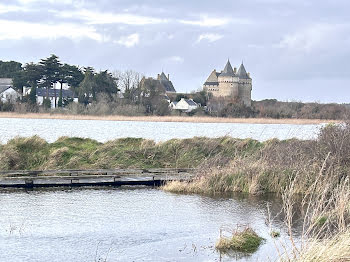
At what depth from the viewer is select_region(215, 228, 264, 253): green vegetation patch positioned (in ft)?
40.4

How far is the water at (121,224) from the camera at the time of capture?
11.9 metres

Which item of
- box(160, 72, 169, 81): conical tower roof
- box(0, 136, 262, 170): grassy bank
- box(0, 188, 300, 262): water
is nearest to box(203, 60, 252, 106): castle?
box(160, 72, 169, 81): conical tower roof

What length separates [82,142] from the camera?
84.9ft

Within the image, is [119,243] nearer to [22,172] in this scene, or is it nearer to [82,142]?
[22,172]

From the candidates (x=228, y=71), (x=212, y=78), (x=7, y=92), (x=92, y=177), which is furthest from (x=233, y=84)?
(x=92, y=177)

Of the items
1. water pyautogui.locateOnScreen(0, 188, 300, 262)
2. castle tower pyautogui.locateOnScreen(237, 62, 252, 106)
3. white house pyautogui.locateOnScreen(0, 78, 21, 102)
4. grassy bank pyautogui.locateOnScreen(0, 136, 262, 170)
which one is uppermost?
castle tower pyautogui.locateOnScreen(237, 62, 252, 106)

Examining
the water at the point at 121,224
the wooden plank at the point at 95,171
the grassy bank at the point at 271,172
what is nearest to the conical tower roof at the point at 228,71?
the wooden plank at the point at 95,171

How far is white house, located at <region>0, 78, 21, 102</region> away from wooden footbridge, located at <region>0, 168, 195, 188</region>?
5345 centimetres

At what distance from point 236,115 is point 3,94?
32056 millimetres

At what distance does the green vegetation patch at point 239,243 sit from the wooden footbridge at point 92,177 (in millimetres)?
7859

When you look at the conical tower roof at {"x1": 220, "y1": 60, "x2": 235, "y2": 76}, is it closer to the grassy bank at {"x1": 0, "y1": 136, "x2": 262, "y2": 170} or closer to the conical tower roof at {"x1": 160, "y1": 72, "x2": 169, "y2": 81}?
the conical tower roof at {"x1": 160, "y1": 72, "x2": 169, "y2": 81}

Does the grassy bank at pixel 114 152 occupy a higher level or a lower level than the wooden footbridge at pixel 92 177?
higher

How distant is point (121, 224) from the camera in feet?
47.5

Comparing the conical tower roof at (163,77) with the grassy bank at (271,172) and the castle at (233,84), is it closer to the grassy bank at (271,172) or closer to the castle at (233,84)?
the castle at (233,84)
